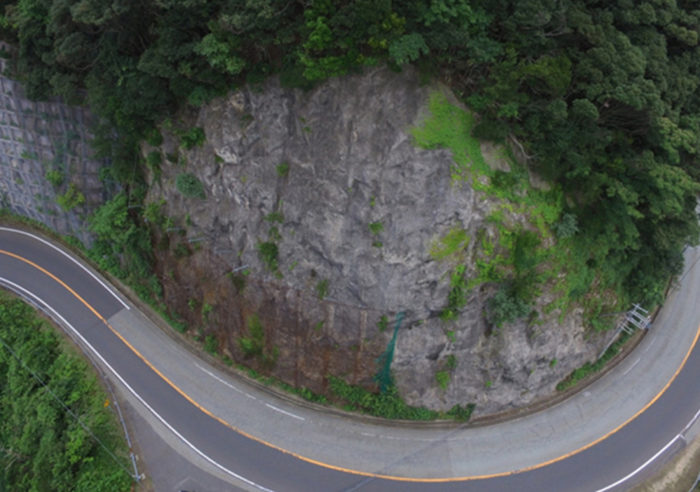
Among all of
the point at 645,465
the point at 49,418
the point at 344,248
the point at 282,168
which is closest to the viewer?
the point at 344,248

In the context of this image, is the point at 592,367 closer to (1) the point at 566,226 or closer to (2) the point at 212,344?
(1) the point at 566,226

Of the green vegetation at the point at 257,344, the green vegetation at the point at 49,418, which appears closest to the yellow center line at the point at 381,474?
the green vegetation at the point at 49,418

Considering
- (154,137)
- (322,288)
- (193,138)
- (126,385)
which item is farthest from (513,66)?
→ (126,385)

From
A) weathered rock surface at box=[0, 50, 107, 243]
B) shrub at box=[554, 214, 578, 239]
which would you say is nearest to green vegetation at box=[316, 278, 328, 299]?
shrub at box=[554, 214, 578, 239]

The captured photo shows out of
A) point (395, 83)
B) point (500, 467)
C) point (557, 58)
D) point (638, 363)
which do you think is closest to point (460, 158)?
point (395, 83)

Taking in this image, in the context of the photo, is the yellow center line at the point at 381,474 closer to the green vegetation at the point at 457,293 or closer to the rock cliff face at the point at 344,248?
the rock cliff face at the point at 344,248

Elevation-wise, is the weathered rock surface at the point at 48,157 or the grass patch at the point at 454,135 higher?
the grass patch at the point at 454,135
